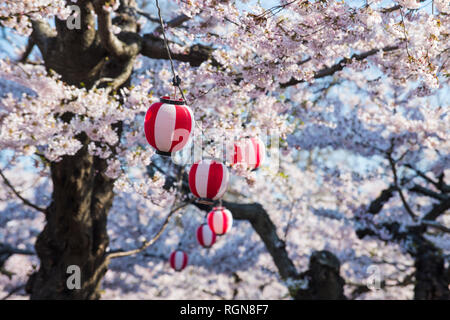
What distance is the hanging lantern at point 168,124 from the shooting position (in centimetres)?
295

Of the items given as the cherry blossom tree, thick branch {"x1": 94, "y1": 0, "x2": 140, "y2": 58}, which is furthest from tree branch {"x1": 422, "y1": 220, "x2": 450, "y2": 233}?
thick branch {"x1": 94, "y1": 0, "x2": 140, "y2": 58}

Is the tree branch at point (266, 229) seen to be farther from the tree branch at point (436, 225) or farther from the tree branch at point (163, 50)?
the tree branch at point (163, 50)

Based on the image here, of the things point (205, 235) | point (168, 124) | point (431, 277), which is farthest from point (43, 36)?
point (431, 277)

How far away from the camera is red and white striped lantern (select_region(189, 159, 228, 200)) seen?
3.70m

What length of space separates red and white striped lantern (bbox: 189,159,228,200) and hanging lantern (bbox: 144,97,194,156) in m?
0.69

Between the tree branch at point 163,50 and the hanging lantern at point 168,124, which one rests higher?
the tree branch at point 163,50

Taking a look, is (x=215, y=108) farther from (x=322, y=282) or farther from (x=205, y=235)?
(x=322, y=282)

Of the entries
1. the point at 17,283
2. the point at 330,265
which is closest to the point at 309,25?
the point at 330,265

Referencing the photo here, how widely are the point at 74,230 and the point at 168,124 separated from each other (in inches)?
107

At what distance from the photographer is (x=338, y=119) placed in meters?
8.87

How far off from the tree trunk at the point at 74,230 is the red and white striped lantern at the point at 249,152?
6.38 feet

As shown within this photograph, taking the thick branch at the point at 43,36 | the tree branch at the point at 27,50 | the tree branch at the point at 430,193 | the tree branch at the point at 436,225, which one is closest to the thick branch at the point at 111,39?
the thick branch at the point at 43,36
